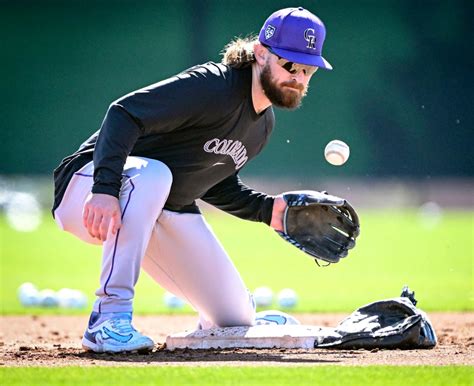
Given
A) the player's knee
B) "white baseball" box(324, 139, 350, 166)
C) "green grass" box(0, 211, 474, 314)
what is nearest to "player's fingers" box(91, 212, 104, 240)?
the player's knee

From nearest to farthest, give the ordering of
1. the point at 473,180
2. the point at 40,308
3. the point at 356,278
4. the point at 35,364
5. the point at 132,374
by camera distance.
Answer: the point at 132,374 < the point at 35,364 < the point at 40,308 < the point at 356,278 < the point at 473,180

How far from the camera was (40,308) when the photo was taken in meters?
7.04

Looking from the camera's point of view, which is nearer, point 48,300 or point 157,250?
point 157,250

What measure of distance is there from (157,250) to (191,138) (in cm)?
67

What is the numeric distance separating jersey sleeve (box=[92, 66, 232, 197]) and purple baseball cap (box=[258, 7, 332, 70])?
1.22ft

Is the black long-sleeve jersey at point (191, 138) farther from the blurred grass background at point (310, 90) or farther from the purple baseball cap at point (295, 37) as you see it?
the blurred grass background at point (310, 90)

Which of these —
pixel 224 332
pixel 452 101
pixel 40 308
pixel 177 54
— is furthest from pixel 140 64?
pixel 224 332

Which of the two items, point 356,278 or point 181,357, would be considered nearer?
point 181,357

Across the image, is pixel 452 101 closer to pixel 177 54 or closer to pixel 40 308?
pixel 177 54

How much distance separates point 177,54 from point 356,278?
11.4 metres

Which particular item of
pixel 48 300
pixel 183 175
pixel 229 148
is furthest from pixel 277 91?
pixel 48 300

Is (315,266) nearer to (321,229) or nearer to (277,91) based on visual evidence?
(321,229)

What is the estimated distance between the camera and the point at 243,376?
10.4 feet

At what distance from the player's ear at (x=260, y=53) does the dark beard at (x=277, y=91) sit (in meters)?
0.04
